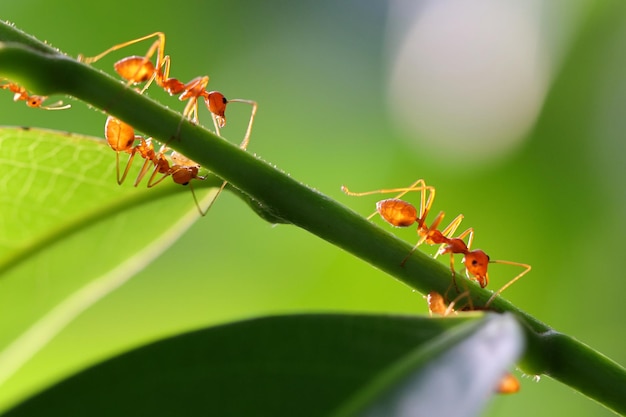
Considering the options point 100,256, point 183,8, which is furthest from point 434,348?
point 183,8

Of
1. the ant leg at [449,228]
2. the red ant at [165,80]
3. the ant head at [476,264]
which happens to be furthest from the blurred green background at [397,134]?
the ant head at [476,264]

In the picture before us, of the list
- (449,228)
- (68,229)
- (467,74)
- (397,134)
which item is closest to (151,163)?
→ (68,229)

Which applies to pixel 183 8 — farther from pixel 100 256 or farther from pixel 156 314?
pixel 100 256

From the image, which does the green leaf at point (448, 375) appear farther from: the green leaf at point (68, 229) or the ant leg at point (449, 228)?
the ant leg at point (449, 228)

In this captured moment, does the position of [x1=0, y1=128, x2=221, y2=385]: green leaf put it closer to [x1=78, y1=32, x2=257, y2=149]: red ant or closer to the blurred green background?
[x1=78, y1=32, x2=257, y2=149]: red ant

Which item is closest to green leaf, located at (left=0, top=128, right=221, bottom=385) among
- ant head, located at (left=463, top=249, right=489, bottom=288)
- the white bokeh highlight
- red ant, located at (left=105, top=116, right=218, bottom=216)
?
red ant, located at (left=105, top=116, right=218, bottom=216)

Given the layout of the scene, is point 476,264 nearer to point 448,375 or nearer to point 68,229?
point 68,229
